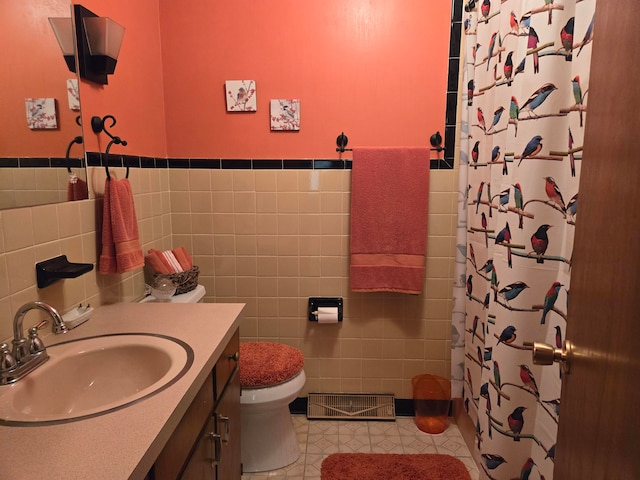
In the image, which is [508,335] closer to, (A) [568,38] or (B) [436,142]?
(A) [568,38]

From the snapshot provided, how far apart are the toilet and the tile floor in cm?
7

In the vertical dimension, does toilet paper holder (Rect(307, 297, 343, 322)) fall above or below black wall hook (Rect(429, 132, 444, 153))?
below

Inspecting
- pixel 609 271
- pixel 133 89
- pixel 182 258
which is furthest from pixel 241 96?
pixel 609 271

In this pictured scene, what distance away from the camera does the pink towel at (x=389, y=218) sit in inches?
83.1

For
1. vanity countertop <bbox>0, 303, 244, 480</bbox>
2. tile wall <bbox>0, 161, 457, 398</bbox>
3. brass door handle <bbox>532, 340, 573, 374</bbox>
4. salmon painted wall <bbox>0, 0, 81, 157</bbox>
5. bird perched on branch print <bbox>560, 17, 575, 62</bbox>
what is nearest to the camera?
vanity countertop <bbox>0, 303, 244, 480</bbox>

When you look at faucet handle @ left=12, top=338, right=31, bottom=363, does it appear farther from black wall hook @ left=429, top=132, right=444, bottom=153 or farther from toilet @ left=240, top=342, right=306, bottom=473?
black wall hook @ left=429, top=132, right=444, bottom=153

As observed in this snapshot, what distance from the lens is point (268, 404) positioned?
183 centimetres

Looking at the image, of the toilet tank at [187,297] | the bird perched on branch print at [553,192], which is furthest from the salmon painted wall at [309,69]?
the bird perched on branch print at [553,192]

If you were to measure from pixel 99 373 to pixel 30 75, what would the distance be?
84cm

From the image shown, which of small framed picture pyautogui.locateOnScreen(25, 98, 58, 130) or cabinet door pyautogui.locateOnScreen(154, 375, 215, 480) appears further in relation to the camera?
small framed picture pyautogui.locateOnScreen(25, 98, 58, 130)

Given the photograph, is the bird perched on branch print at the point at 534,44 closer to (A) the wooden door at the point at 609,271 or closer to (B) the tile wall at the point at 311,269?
(A) the wooden door at the point at 609,271

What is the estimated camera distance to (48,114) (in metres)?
1.24

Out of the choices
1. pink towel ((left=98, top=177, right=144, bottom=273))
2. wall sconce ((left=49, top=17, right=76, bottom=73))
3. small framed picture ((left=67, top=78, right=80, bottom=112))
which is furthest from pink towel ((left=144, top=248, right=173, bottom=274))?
wall sconce ((left=49, top=17, right=76, bottom=73))

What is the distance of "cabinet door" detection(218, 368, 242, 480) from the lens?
132 centimetres
